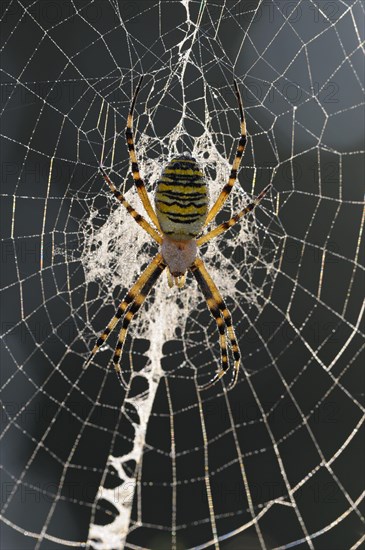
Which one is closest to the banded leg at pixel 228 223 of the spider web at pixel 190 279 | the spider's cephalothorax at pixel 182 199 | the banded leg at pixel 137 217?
the spider's cephalothorax at pixel 182 199

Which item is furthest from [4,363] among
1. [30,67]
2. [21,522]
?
[30,67]

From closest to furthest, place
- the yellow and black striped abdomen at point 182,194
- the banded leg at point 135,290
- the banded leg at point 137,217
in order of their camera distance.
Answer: the yellow and black striped abdomen at point 182,194, the banded leg at point 137,217, the banded leg at point 135,290

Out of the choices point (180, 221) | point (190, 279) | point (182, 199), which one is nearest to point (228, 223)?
point (180, 221)

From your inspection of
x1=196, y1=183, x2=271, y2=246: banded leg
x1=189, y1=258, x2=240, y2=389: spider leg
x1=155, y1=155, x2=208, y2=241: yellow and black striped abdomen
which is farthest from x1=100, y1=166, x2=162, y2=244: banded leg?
x1=189, y1=258, x2=240, y2=389: spider leg

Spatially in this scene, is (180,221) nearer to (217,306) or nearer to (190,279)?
(217,306)

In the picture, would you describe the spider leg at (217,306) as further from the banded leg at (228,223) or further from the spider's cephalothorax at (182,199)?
the spider's cephalothorax at (182,199)

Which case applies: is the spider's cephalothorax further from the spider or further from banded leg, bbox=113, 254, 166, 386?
banded leg, bbox=113, 254, 166, 386

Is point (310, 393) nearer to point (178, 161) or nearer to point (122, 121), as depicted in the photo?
point (122, 121)

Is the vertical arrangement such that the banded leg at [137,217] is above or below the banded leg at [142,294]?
above

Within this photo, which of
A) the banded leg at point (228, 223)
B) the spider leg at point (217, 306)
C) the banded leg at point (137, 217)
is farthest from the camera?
the spider leg at point (217, 306)
